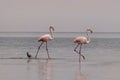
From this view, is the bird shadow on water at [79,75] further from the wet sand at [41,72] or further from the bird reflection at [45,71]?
the bird reflection at [45,71]

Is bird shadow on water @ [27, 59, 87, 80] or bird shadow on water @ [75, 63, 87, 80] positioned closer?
bird shadow on water @ [75, 63, 87, 80]

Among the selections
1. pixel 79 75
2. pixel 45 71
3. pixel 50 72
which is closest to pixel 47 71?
pixel 45 71

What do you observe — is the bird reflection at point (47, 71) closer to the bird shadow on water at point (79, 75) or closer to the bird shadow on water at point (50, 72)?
the bird shadow on water at point (50, 72)

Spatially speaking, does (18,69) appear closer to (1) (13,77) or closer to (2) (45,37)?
(1) (13,77)

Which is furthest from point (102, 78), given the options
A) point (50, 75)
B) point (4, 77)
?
point (4, 77)

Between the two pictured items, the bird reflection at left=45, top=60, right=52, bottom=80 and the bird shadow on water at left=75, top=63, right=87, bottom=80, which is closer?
the bird shadow on water at left=75, top=63, right=87, bottom=80

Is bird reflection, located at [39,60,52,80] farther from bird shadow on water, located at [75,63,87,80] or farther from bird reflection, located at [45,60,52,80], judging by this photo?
bird shadow on water, located at [75,63,87,80]

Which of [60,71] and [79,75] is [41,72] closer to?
[60,71]

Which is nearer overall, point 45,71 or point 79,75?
point 79,75

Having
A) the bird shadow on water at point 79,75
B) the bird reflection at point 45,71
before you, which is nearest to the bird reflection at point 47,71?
the bird reflection at point 45,71

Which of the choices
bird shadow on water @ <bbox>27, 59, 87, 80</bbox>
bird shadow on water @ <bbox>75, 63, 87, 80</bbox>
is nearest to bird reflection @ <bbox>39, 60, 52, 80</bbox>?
bird shadow on water @ <bbox>27, 59, 87, 80</bbox>

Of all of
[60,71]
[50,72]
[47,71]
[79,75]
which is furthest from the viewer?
[47,71]

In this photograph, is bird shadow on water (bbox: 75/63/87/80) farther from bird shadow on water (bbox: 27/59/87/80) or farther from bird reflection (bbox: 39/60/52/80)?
bird reflection (bbox: 39/60/52/80)

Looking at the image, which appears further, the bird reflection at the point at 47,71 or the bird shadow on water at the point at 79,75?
the bird reflection at the point at 47,71
